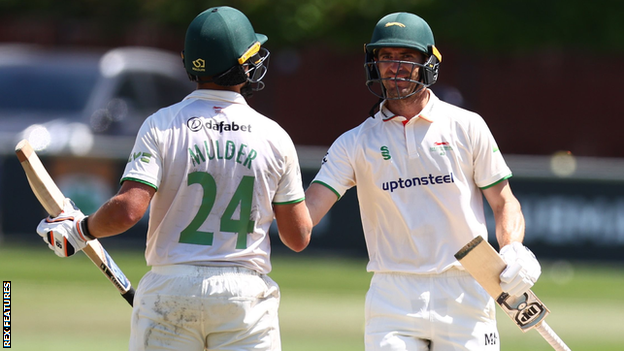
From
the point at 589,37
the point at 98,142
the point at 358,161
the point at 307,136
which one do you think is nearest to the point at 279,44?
the point at 307,136

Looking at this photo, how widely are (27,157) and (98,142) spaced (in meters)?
9.66

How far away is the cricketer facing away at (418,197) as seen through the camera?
4910 mm

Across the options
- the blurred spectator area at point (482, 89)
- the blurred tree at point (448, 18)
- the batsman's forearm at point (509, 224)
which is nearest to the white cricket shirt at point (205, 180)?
the batsman's forearm at point (509, 224)

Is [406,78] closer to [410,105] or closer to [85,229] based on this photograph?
[410,105]

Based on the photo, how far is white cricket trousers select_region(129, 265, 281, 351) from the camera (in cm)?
431

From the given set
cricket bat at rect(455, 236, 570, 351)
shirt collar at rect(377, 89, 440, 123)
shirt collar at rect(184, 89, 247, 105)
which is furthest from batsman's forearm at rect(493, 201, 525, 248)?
shirt collar at rect(184, 89, 247, 105)

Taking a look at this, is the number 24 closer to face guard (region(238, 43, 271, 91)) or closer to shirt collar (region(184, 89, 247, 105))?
shirt collar (region(184, 89, 247, 105))

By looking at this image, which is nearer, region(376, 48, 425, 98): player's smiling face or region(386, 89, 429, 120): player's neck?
region(376, 48, 425, 98): player's smiling face

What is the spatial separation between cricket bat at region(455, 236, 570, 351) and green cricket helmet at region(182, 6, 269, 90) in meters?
1.25

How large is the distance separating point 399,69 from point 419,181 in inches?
21.8

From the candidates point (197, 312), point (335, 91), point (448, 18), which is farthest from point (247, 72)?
point (335, 91)

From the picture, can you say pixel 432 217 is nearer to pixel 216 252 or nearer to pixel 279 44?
pixel 216 252

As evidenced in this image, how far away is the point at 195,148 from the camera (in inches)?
171

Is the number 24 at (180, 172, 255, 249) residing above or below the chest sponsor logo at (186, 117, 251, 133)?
below
